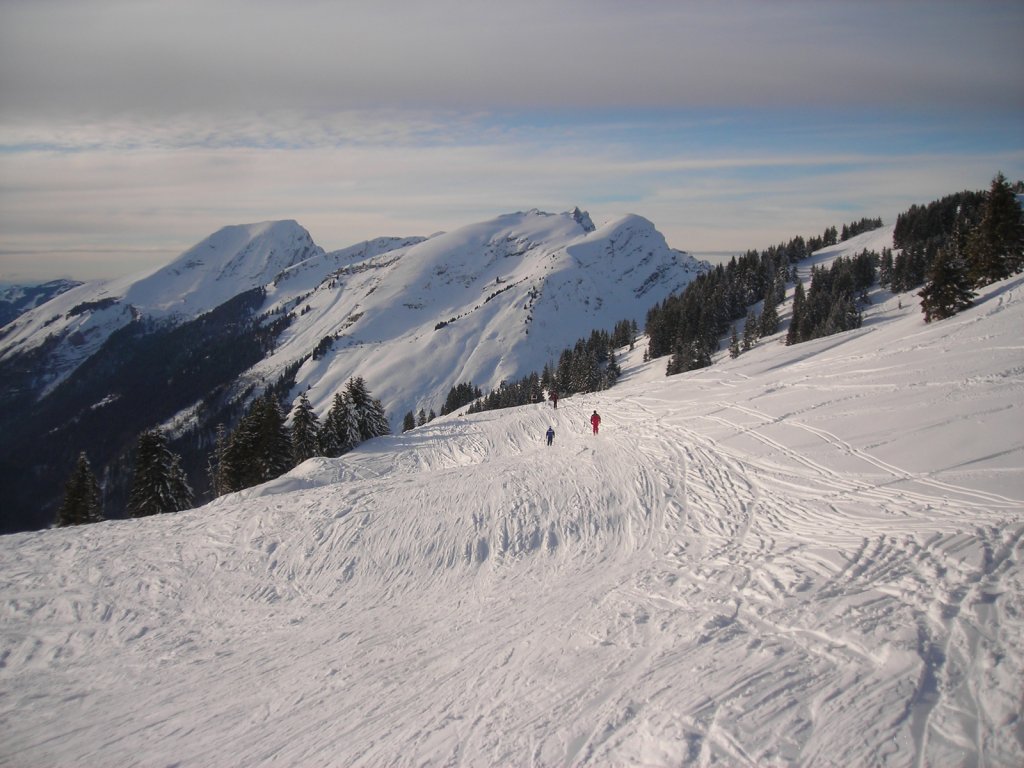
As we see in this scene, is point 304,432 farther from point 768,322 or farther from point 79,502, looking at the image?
point 768,322

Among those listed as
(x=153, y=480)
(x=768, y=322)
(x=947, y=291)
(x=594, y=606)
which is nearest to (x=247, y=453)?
(x=153, y=480)

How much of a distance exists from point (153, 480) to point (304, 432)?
34.0 feet

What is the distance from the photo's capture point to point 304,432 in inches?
1596

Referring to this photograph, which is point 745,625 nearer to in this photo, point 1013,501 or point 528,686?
point 528,686

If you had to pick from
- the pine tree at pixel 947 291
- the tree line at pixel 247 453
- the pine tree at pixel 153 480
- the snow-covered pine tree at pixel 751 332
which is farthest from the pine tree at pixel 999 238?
the pine tree at pixel 153 480

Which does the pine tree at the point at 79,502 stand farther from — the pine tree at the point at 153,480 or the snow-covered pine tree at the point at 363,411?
the snow-covered pine tree at the point at 363,411

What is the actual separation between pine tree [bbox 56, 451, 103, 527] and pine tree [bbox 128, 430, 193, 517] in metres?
2.08

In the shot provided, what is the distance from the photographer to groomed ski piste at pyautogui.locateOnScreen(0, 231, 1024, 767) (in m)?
7.66

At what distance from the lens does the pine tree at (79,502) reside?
3281cm

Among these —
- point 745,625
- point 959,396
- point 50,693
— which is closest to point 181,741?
point 50,693

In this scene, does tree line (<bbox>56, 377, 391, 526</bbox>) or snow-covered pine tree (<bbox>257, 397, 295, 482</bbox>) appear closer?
tree line (<bbox>56, 377, 391, 526</bbox>)

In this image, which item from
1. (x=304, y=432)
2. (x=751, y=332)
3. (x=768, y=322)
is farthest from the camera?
(x=768, y=322)

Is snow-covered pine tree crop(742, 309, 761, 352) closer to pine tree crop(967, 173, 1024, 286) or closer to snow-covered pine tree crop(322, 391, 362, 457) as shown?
pine tree crop(967, 173, 1024, 286)

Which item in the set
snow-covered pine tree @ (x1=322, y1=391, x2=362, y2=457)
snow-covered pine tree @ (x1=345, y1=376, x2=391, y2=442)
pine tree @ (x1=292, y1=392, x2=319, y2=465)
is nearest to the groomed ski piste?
snow-covered pine tree @ (x1=322, y1=391, x2=362, y2=457)
